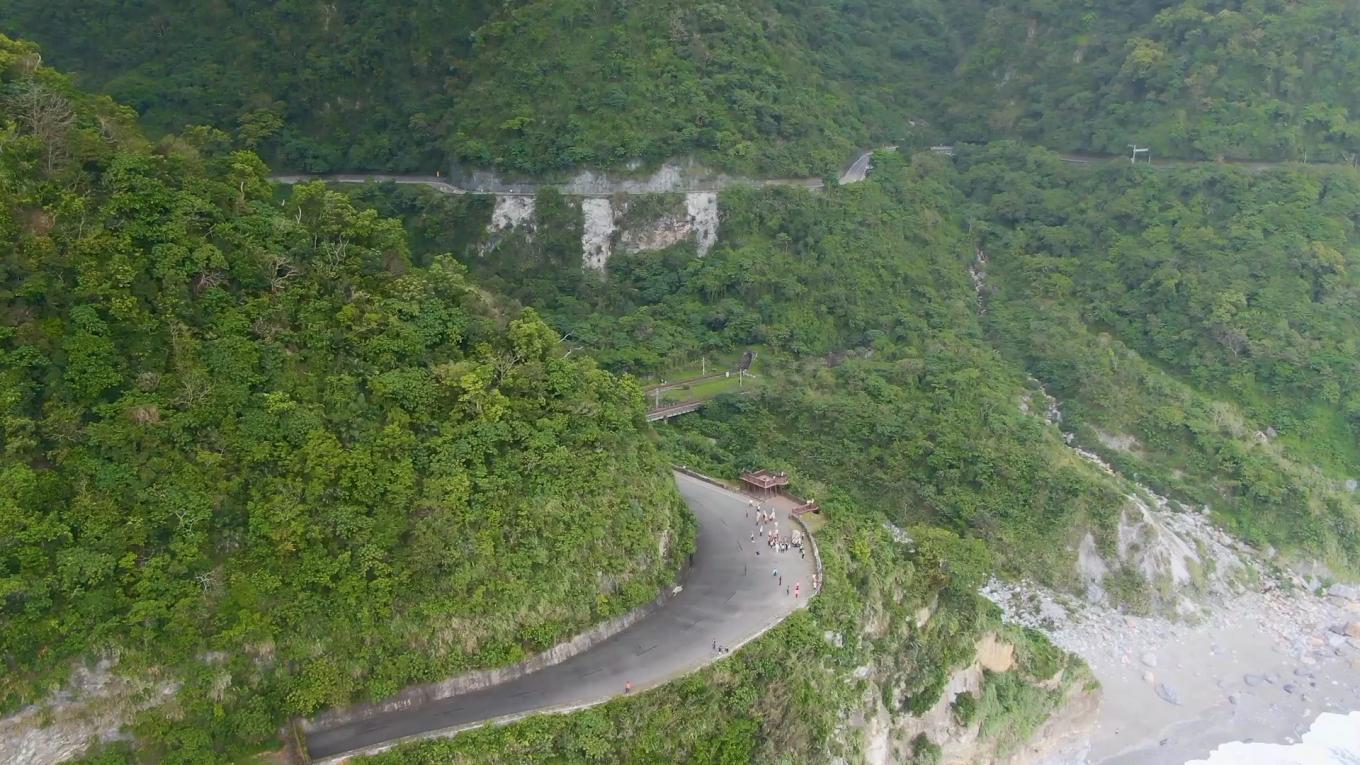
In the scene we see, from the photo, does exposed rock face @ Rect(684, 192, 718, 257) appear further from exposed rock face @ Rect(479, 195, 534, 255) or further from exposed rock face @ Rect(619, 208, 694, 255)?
exposed rock face @ Rect(479, 195, 534, 255)

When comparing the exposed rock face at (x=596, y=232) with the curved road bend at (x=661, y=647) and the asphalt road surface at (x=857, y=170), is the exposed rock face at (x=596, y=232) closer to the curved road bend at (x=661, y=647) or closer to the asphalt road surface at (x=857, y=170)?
the asphalt road surface at (x=857, y=170)

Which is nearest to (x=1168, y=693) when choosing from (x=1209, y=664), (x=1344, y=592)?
(x=1209, y=664)

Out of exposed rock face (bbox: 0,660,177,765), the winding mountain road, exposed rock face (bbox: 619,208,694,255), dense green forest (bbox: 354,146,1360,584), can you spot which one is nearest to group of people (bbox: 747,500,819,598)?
dense green forest (bbox: 354,146,1360,584)

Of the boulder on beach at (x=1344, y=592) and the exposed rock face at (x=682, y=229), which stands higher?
the exposed rock face at (x=682, y=229)

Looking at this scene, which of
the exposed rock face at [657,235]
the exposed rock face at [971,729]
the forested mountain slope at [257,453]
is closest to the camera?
the forested mountain slope at [257,453]

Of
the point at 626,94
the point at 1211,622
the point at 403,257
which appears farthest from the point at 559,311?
the point at 1211,622

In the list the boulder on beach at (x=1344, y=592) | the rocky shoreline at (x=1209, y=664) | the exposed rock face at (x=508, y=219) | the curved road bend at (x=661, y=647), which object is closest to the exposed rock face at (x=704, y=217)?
the exposed rock face at (x=508, y=219)

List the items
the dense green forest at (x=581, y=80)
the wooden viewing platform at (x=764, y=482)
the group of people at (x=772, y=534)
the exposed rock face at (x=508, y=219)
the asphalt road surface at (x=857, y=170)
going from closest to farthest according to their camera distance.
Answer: the group of people at (x=772, y=534), the wooden viewing platform at (x=764, y=482), the exposed rock face at (x=508, y=219), the dense green forest at (x=581, y=80), the asphalt road surface at (x=857, y=170)

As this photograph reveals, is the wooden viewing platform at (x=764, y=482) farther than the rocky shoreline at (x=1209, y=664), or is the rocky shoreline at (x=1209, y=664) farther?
the rocky shoreline at (x=1209, y=664)
